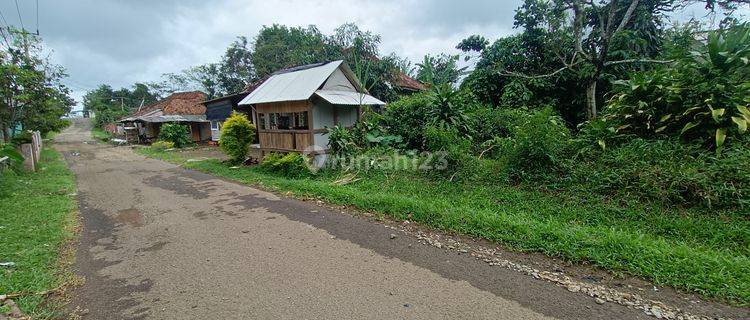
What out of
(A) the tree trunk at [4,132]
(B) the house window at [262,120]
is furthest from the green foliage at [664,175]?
(A) the tree trunk at [4,132]

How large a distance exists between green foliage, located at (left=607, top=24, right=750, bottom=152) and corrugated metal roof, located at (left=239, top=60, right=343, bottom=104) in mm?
7784

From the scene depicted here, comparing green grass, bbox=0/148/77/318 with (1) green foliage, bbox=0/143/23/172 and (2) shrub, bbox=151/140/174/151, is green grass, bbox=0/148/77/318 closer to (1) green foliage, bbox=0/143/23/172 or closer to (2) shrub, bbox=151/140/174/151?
(1) green foliage, bbox=0/143/23/172

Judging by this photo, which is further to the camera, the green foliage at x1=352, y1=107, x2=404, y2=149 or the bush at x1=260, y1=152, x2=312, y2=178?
the green foliage at x1=352, y1=107, x2=404, y2=149

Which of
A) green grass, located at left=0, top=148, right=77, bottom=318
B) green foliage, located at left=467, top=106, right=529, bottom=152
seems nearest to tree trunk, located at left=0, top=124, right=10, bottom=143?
green grass, located at left=0, top=148, right=77, bottom=318

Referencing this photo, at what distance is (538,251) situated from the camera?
3.78 meters

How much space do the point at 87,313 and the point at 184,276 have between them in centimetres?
80

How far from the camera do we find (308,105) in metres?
9.91

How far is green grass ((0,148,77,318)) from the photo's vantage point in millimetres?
3122

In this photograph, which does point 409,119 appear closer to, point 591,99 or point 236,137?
point 591,99

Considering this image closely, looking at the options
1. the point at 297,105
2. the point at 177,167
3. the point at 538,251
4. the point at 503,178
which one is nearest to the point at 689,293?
the point at 538,251

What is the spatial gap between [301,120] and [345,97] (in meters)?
1.87

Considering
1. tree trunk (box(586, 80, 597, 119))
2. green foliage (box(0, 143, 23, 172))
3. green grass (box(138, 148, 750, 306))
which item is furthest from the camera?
tree trunk (box(586, 80, 597, 119))

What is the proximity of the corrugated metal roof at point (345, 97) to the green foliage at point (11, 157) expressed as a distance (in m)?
7.39

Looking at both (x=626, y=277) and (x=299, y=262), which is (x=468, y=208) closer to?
(x=626, y=277)
